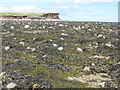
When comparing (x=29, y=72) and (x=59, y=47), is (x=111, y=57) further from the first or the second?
(x=29, y=72)

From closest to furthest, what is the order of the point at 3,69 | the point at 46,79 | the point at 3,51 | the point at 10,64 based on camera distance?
the point at 46,79, the point at 3,69, the point at 10,64, the point at 3,51

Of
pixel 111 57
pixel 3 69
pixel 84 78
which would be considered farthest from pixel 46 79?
pixel 111 57

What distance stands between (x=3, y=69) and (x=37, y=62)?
116 inches

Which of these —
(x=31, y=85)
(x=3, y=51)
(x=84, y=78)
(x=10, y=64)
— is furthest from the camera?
(x=3, y=51)

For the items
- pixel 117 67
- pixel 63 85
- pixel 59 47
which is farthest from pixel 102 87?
pixel 59 47

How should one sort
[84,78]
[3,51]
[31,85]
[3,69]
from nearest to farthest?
[31,85] → [84,78] → [3,69] → [3,51]

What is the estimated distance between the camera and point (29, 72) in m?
16.8

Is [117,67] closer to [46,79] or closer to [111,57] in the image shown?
[111,57]

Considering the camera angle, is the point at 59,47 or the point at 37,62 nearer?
the point at 37,62

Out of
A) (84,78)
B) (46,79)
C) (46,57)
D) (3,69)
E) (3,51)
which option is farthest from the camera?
(3,51)

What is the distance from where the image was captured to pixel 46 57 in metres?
21.3

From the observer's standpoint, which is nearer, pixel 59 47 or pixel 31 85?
pixel 31 85

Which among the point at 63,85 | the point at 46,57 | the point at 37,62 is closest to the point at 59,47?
the point at 46,57

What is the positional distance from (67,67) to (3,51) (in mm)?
7178
